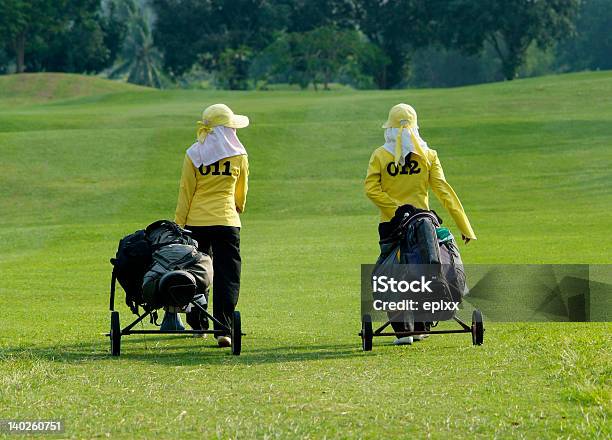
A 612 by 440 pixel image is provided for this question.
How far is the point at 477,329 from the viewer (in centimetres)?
1002

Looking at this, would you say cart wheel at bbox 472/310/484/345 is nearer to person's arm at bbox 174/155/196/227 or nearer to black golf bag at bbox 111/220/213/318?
black golf bag at bbox 111/220/213/318

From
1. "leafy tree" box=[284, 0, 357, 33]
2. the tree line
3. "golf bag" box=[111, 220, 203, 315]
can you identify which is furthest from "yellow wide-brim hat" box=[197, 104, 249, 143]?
"leafy tree" box=[284, 0, 357, 33]

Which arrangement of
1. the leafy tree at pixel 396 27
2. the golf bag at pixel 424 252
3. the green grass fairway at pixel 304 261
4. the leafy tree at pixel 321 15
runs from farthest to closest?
the leafy tree at pixel 321 15 → the leafy tree at pixel 396 27 → the golf bag at pixel 424 252 → the green grass fairway at pixel 304 261

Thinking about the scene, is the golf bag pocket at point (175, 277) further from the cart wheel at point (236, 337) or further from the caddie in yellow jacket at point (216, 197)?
the caddie in yellow jacket at point (216, 197)

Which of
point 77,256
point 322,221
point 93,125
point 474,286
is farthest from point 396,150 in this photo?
point 93,125

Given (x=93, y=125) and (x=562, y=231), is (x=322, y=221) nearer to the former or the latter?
(x=562, y=231)

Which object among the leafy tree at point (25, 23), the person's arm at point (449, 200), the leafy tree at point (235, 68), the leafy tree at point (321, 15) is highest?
the leafy tree at point (321, 15)

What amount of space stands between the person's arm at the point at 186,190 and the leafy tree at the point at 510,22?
74.2 m

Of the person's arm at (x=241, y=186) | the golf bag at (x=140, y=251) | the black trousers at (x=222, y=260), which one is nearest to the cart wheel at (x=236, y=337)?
the golf bag at (x=140, y=251)

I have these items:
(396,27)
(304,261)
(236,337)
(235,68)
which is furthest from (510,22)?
(236,337)

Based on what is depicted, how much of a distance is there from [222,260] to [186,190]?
2.17ft

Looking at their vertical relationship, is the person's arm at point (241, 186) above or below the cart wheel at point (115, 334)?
above

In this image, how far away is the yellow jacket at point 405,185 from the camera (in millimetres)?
10539

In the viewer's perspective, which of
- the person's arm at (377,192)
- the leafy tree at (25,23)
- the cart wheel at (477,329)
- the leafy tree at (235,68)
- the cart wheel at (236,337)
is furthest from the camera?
the leafy tree at (235,68)
